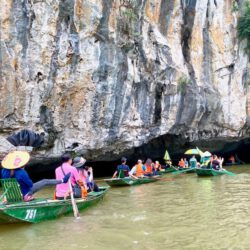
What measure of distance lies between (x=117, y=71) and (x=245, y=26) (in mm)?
8502

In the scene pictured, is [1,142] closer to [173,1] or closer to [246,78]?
[173,1]

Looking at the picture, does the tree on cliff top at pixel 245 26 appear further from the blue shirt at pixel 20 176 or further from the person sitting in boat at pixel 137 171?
the blue shirt at pixel 20 176

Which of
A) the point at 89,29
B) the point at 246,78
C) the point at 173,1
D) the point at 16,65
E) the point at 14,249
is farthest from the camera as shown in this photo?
the point at 246,78

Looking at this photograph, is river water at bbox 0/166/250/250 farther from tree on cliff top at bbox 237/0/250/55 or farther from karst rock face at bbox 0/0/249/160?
tree on cliff top at bbox 237/0/250/55

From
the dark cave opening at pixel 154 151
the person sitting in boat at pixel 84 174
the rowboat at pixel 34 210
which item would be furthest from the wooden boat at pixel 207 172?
the rowboat at pixel 34 210

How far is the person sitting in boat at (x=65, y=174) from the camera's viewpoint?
7.68 metres

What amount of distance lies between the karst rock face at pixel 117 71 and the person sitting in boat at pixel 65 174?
13.2 feet

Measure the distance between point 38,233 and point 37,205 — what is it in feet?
1.91

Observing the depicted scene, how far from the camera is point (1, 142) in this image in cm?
1177

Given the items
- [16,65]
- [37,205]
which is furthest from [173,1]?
[37,205]

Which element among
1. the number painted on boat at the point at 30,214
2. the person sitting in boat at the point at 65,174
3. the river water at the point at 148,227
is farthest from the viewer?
the person sitting in boat at the point at 65,174

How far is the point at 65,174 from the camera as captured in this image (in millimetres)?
7648

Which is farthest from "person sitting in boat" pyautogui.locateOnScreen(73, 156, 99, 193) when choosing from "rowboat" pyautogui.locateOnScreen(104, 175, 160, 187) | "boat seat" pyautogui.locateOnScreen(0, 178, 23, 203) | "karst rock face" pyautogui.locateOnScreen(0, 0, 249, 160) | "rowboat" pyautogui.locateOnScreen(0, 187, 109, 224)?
"karst rock face" pyautogui.locateOnScreen(0, 0, 249, 160)

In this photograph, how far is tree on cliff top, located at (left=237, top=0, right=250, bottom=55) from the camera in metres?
18.6
